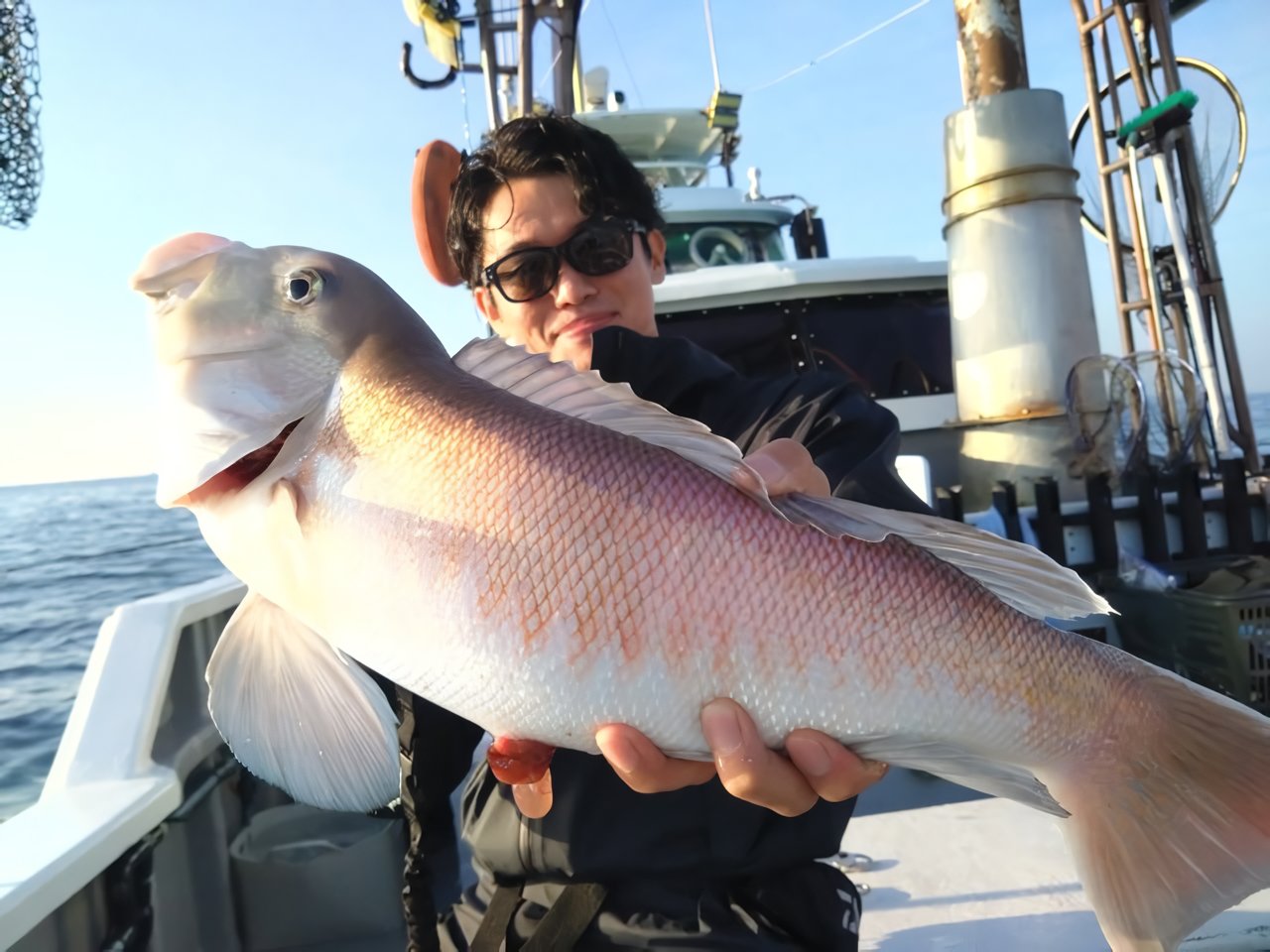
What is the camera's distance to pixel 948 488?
5758 mm

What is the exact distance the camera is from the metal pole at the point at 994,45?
17.6 ft

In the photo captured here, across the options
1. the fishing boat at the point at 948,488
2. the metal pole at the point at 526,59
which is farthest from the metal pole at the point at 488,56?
the metal pole at the point at 526,59

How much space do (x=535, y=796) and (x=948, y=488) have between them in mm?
5081

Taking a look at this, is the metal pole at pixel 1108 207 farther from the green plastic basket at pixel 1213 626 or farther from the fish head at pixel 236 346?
the fish head at pixel 236 346

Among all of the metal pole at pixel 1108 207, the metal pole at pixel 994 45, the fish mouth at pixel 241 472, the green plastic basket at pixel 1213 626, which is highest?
the metal pole at pixel 994 45

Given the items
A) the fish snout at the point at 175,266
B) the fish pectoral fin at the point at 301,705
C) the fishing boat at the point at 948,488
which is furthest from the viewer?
the fishing boat at the point at 948,488

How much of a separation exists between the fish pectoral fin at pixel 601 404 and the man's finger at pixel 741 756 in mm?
292

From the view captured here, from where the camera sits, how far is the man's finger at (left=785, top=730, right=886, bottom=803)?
110 centimetres

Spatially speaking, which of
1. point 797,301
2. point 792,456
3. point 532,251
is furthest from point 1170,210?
point 792,456

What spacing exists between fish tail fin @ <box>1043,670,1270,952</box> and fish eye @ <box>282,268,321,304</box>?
1341 millimetres

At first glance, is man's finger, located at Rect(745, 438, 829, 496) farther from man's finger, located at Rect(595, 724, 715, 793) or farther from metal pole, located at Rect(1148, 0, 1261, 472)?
metal pole, located at Rect(1148, 0, 1261, 472)

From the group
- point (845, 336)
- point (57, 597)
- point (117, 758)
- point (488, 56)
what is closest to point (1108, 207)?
point (845, 336)

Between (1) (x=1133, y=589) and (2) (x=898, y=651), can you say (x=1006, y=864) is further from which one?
(1) (x=1133, y=589)

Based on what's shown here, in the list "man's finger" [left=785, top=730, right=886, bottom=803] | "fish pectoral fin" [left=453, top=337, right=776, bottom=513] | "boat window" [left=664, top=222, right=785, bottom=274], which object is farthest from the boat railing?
"boat window" [left=664, top=222, right=785, bottom=274]
